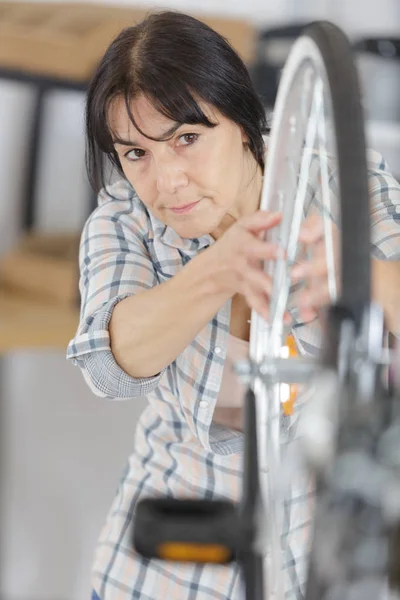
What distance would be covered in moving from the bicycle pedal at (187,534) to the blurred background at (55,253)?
1661 millimetres

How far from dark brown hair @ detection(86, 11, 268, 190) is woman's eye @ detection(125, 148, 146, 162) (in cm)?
3

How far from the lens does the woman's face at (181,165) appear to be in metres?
0.97

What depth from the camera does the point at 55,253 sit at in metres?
2.50

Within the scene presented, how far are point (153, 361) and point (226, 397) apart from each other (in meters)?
0.23

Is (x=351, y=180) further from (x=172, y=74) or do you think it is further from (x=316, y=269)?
(x=172, y=74)

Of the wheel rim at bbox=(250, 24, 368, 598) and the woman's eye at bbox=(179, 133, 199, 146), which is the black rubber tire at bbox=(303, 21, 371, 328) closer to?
the wheel rim at bbox=(250, 24, 368, 598)

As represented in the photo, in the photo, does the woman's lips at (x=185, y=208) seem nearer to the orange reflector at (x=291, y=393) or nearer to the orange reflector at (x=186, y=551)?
the orange reflector at (x=291, y=393)

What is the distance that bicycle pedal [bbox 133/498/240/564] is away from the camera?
55 centimetres

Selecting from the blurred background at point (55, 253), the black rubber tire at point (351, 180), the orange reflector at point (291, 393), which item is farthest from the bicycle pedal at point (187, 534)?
the blurred background at point (55, 253)

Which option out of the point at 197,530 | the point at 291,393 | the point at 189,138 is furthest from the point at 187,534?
the point at 189,138

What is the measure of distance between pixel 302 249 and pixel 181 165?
14 centimetres

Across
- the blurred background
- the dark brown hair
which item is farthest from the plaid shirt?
the blurred background

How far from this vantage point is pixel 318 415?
0.54 metres

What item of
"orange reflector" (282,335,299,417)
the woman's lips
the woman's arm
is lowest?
"orange reflector" (282,335,299,417)
